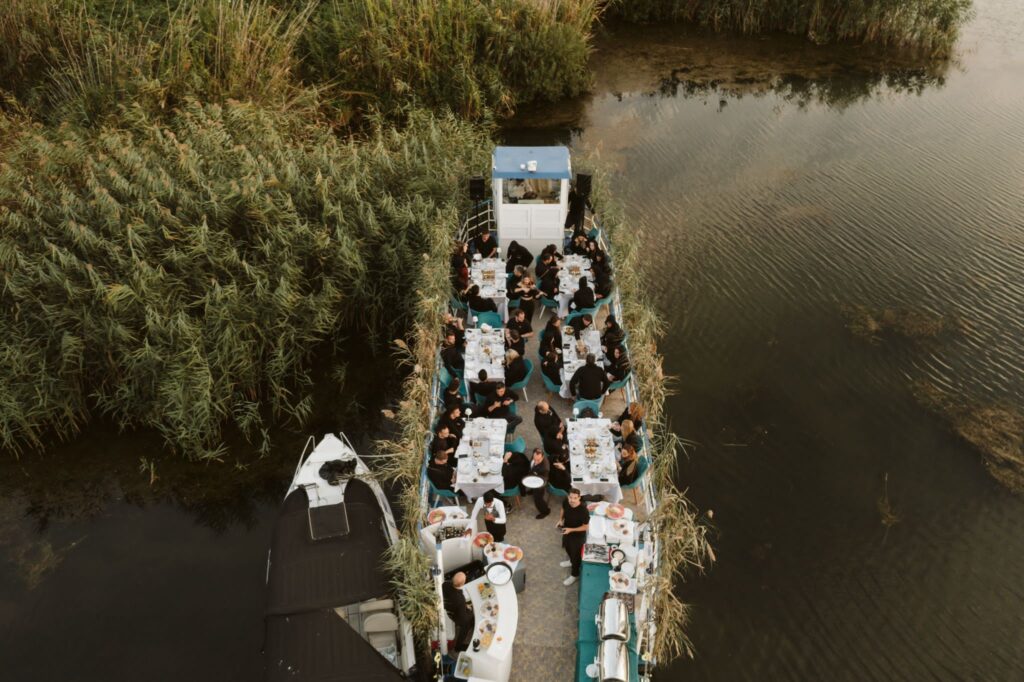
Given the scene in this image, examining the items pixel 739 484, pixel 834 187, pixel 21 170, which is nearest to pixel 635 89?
pixel 834 187

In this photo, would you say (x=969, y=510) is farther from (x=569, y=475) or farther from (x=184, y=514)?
(x=184, y=514)

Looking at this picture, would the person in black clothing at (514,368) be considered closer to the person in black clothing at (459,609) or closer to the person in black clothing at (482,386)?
the person in black clothing at (482,386)

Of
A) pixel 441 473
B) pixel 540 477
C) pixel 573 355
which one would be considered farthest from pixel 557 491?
pixel 573 355

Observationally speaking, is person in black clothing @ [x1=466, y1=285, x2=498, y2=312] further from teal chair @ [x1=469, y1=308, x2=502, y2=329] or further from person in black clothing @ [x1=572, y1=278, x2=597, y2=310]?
person in black clothing @ [x1=572, y1=278, x2=597, y2=310]

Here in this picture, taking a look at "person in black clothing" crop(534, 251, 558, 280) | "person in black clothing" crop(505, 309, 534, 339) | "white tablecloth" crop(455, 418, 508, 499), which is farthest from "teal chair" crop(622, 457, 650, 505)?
"person in black clothing" crop(534, 251, 558, 280)

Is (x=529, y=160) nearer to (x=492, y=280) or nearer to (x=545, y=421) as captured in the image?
(x=492, y=280)

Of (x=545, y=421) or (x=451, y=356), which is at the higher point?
(x=451, y=356)
